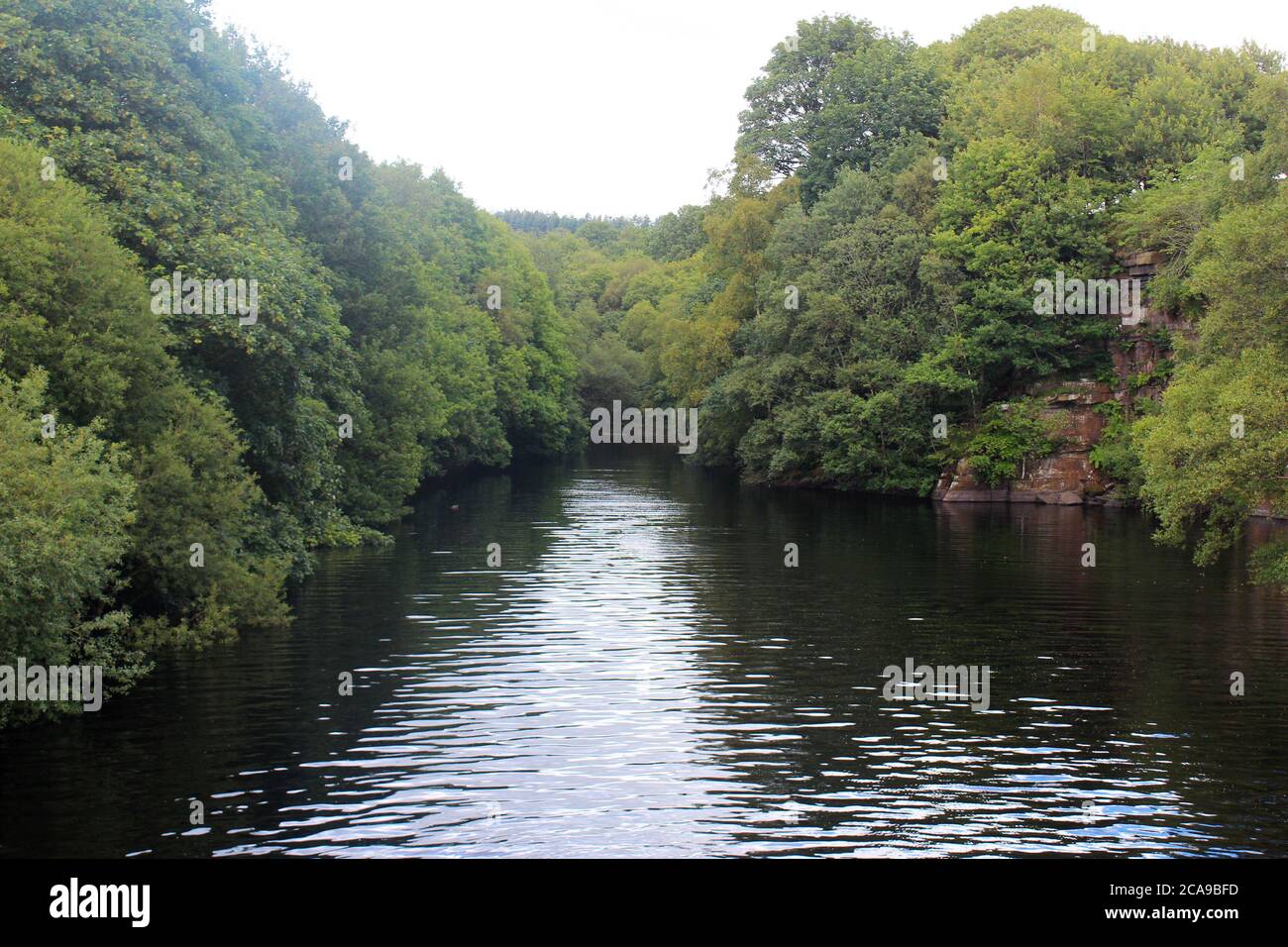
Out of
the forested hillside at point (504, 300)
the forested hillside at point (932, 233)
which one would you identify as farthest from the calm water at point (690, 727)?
the forested hillside at point (932, 233)

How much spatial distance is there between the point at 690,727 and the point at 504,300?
253 ft

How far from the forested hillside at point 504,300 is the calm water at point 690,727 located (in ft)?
8.38

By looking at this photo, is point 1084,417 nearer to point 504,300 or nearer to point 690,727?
point 504,300

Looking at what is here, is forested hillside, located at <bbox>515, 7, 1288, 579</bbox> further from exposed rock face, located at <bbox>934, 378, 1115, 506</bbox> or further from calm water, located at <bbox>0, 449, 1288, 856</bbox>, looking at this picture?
calm water, located at <bbox>0, 449, 1288, 856</bbox>

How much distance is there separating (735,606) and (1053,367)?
40.0 meters

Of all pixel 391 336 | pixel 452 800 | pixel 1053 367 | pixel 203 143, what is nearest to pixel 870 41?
pixel 1053 367

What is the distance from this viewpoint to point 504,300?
95.3 metres

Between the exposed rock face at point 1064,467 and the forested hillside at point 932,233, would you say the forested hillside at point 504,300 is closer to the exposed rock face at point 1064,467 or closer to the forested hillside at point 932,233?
the forested hillside at point 932,233

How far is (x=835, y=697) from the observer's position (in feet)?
75.9

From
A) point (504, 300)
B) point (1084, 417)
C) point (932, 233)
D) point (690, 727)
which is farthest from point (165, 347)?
point (504, 300)

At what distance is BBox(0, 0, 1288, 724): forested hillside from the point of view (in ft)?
79.7

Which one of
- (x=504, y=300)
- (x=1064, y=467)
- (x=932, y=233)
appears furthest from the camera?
(x=504, y=300)

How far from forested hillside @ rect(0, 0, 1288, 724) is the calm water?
2553 millimetres
